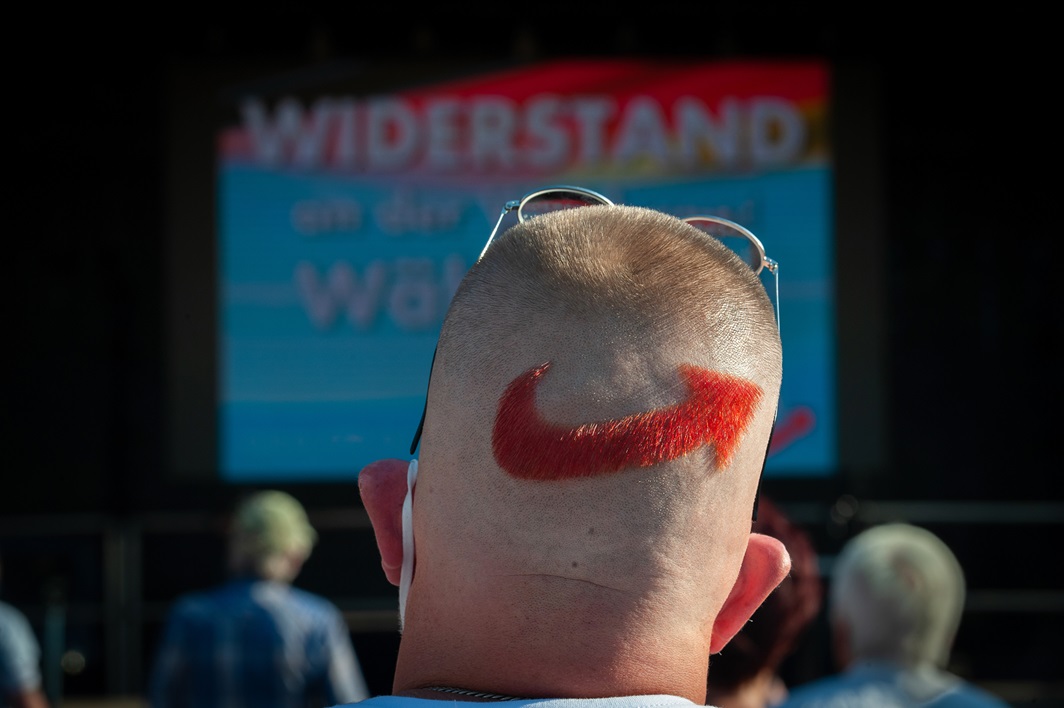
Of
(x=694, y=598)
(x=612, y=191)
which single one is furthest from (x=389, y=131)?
(x=694, y=598)

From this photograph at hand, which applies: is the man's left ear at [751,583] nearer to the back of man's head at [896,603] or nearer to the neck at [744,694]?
the neck at [744,694]

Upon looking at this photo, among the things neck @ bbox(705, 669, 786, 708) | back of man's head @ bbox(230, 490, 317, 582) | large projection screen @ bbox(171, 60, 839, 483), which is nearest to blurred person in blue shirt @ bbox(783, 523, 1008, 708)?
neck @ bbox(705, 669, 786, 708)

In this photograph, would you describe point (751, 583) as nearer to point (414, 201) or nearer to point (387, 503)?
point (387, 503)

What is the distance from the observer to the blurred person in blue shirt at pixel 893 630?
250 cm

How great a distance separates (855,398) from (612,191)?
1759 mm

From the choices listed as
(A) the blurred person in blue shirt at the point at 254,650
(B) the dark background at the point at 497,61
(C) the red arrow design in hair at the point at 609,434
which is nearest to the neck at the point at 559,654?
(C) the red arrow design in hair at the point at 609,434

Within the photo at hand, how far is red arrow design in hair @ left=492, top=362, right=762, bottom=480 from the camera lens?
989 mm

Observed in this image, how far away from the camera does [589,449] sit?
989 mm

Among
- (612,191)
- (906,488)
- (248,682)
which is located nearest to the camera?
(248,682)

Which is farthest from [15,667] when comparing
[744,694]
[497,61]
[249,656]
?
[497,61]

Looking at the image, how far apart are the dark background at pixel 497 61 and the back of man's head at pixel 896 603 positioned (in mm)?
4447

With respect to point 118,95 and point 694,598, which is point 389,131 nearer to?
point 118,95

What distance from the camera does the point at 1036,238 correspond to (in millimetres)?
7715

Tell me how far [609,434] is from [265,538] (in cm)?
291
